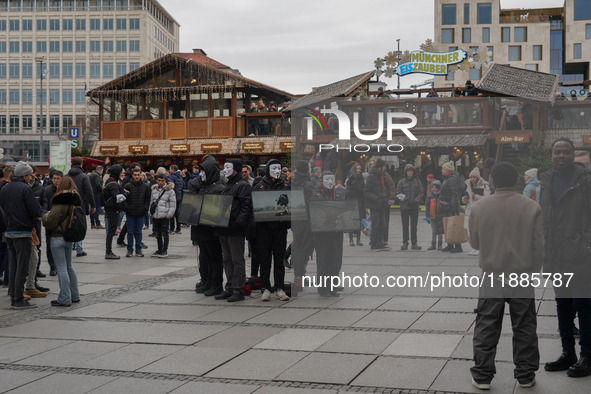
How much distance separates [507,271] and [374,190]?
328 cm

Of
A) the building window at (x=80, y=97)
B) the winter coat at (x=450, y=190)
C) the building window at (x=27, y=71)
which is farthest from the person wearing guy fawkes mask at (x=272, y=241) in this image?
the building window at (x=27, y=71)

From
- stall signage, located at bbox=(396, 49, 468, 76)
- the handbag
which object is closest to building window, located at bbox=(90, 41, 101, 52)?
stall signage, located at bbox=(396, 49, 468, 76)

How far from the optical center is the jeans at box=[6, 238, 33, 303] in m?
8.66

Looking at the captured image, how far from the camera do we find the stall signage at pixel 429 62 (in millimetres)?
14352

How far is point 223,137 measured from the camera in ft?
122

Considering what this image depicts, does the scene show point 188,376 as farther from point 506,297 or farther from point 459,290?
point 459,290

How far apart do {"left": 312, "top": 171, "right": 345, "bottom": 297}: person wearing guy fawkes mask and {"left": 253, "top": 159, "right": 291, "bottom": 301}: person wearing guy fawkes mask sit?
0.48 metres

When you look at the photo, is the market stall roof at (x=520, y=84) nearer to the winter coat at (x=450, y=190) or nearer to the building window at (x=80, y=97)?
the winter coat at (x=450, y=190)

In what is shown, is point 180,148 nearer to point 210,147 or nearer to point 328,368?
point 210,147

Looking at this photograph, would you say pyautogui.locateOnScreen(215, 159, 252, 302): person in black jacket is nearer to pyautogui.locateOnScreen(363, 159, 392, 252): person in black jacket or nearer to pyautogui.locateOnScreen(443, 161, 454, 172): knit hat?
pyautogui.locateOnScreen(363, 159, 392, 252): person in black jacket

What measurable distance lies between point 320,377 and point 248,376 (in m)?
0.59

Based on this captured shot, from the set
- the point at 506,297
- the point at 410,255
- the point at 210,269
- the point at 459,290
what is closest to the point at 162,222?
the point at 210,269

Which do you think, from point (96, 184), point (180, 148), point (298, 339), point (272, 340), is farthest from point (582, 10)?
point (272, 340)

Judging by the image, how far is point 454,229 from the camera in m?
8.70
